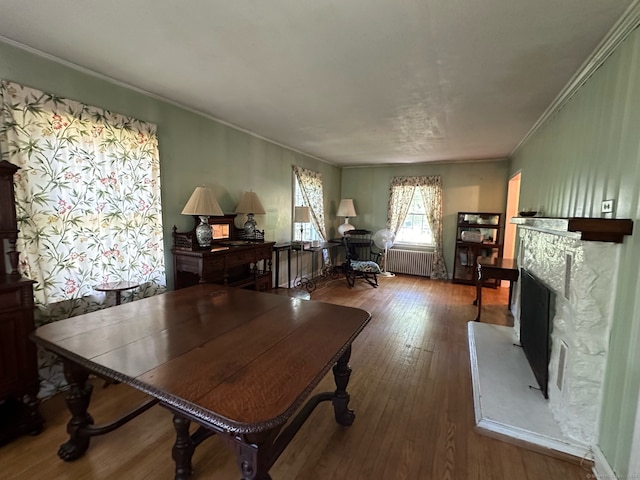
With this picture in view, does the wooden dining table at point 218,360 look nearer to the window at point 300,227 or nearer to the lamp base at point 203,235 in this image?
the lamp base at point 203,235

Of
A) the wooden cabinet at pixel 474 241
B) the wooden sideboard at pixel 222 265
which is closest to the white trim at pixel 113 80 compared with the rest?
the wooden sideboard at pixel 222 265

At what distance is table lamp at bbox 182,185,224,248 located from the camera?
9.35 feet

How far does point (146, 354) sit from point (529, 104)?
354 centimetres

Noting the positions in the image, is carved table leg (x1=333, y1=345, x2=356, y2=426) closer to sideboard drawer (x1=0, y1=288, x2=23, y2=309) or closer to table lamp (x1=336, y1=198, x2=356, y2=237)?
sideboard drawer (x1=0, y1=288, x2=23, y2=309)

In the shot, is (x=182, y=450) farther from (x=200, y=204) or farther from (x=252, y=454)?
(x=200, y=204)

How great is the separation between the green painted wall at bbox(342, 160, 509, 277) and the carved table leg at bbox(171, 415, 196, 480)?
5622 mm

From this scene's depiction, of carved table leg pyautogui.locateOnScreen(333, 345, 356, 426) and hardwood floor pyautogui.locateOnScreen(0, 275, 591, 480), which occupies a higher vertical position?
carved table leg pyautogui.locateOnScreen(333, 345, 356, 426)

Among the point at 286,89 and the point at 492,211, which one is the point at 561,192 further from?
the point at 492,211

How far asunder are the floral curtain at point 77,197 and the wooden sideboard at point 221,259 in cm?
26

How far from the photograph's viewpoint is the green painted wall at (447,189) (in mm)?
5504

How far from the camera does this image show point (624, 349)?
1403mm

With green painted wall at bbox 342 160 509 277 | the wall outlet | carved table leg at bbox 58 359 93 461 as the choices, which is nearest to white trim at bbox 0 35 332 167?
carved table leg at bbox 58 359 93 461

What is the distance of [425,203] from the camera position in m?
6.04

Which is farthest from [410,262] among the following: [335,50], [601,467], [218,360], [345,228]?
[218,360]
